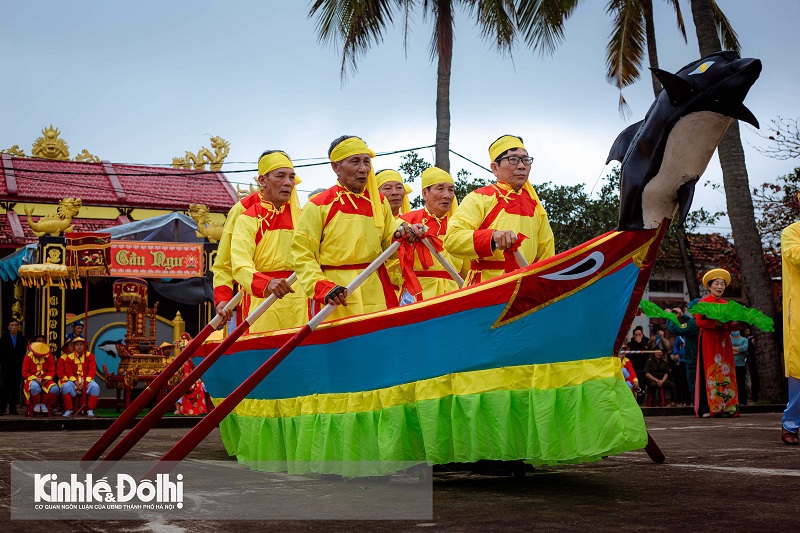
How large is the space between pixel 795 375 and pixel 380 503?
410 cm

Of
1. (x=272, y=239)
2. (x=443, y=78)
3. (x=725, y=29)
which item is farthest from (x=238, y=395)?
(x=725, y=29)

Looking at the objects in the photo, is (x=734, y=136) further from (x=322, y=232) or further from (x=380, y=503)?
(x=380, y=503)

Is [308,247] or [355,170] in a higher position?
[355,170]

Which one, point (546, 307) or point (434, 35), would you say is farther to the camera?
point (434, 35)

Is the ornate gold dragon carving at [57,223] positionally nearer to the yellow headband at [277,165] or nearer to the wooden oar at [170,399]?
the yellow headband at [277,165]

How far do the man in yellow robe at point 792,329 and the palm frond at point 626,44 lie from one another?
11735 mm

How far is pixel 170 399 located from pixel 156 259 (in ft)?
36.5

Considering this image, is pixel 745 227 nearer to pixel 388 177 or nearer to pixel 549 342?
pixel 388 177

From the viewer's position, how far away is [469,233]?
5871mm

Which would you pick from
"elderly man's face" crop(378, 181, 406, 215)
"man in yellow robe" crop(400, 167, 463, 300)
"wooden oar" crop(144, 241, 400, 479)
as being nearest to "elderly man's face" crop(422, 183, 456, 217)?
"man in yellow robe" crop(400, 167, 463, 300)

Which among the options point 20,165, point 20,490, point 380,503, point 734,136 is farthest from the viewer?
point 20,165

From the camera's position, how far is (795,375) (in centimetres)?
705

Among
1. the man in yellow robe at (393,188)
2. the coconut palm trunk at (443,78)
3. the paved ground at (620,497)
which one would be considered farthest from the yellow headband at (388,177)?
the coconut palm trunk at (443,78)

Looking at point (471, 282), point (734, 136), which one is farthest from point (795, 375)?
point (734, 136)
